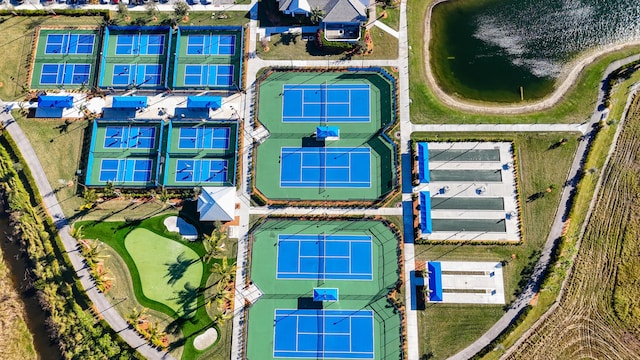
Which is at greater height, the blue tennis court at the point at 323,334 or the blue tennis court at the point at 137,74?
the blue tennis court at the point at 137,74

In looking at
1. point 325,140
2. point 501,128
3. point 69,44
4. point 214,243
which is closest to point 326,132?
point 325,140

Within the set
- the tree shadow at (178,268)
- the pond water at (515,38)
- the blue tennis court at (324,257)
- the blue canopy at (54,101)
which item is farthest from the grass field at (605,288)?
the blue canopy at (54,101)

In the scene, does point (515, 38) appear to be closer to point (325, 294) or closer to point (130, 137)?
point (325, 294)

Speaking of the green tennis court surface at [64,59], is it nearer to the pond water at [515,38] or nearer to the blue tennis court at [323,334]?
the blue tennis court at [323,334]

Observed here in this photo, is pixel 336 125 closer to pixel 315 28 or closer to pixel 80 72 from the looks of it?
pixel 315 28

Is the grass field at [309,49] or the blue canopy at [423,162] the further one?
the grass field at [309,49]

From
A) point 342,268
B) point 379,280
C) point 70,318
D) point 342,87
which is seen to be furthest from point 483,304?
point 70,318
